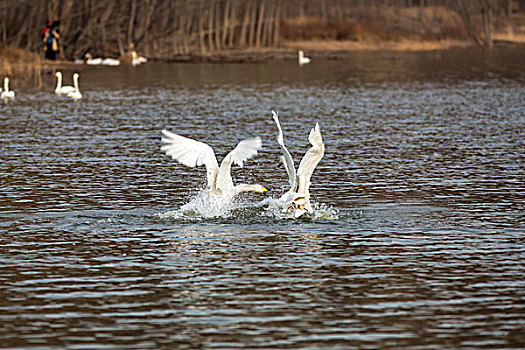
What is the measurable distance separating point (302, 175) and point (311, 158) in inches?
15.1

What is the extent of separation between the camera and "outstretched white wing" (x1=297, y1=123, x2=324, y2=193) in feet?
52.4

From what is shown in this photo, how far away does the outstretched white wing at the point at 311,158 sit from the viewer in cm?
1598

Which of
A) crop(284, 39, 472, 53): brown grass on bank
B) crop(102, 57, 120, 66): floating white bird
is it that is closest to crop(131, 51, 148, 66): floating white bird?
crop(102, 57, 120, 66): floating white bird

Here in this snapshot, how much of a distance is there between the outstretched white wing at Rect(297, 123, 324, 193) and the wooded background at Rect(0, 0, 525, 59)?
45.3m

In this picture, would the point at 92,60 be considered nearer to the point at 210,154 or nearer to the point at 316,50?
the point at 316,50

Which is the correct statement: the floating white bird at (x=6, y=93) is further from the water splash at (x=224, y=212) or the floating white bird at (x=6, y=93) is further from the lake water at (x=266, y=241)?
the water splash at (x=224, y=212)

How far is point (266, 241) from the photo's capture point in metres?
15.5

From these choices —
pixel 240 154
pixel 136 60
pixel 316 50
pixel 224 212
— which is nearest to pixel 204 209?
pixel 224 212

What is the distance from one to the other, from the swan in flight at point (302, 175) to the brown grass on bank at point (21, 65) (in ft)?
109

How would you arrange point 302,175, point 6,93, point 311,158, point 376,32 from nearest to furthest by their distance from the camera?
point 311,158 < point 302,175 < point 6,93 < point 376,32

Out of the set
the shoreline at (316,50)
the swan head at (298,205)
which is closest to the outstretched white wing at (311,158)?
the swan head at (298,205)

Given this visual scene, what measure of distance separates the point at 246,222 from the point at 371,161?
7.62 m

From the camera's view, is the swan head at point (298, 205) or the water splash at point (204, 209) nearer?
the swan head at point (298, 205)

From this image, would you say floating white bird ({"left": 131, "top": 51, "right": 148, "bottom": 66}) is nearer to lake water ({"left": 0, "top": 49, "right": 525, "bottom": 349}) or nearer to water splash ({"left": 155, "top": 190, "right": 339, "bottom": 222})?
lake water ({"left": 0, "top": 49, "right": 525, "bottom": 349})
